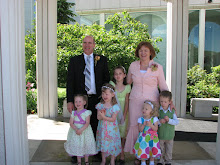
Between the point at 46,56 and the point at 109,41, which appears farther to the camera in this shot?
the point at 109,41

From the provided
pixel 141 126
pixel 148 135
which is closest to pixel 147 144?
pixel 148 135

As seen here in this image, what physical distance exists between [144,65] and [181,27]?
3594 millimetres

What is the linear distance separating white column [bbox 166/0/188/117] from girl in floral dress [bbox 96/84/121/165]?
3629mm

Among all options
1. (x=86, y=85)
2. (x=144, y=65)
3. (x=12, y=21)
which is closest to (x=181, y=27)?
(x=144, y=65)

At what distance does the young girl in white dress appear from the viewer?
3.31 m

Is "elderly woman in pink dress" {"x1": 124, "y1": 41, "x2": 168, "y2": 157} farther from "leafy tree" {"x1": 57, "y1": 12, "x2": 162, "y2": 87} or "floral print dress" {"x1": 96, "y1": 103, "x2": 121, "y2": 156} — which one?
"leafy tree" {"x1": 57, "y1": 12, "x2": 162, "y2": 87}

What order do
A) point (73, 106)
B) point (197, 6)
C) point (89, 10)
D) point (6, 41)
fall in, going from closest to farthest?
point (6, 41), point (73, 106), point (197, 6), point (89, 10)

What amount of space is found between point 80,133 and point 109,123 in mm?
431

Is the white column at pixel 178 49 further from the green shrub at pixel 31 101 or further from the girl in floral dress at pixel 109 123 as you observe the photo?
the green shrub at pixel 31 101

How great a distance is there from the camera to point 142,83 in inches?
133

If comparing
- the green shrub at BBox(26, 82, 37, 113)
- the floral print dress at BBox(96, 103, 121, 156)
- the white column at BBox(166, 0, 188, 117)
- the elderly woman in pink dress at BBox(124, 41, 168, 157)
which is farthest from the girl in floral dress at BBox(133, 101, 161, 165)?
the green shrub at BBox(26, 82, 37, 113)

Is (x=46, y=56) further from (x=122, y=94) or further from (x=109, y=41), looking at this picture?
(x=122, y=94)

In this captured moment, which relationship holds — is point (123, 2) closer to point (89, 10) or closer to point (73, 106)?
point (89, 10)

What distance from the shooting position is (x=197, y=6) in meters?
9.80
